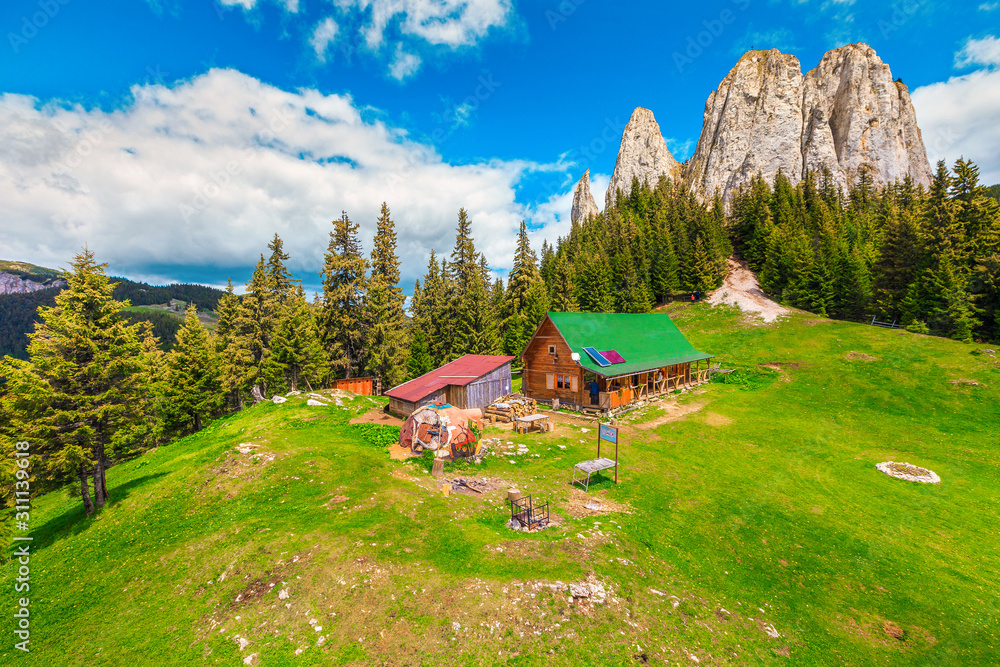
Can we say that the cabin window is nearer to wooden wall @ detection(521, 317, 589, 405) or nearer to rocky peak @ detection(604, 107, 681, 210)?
wooden wall @ detection(521, 317, 589, 405)

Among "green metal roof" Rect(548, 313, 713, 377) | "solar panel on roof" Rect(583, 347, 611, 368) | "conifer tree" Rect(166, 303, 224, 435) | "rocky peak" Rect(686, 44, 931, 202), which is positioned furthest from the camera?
"rocky peak" Rect(686, 44, 931, 202)

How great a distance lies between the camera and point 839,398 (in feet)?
103

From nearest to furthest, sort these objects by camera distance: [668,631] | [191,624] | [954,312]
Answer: [191,624]
[668,631]
[954,312]

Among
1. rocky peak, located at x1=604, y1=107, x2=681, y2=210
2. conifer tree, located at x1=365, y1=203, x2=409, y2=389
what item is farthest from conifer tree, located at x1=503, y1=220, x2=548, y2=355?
rocky peak, located at x1=604, y1=107, x2=681, y2=210

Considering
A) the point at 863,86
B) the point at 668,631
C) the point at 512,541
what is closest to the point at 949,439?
the point at 668,631

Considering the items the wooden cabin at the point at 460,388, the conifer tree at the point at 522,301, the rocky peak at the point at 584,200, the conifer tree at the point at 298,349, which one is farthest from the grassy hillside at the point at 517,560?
the rocky peak at the point at 584,200

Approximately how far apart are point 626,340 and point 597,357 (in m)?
6.73

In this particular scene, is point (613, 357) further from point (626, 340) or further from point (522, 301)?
point (522, 301)

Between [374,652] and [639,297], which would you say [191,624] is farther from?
[639,297]

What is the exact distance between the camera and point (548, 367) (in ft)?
107

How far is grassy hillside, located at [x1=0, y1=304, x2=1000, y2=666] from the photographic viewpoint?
26.6 feet

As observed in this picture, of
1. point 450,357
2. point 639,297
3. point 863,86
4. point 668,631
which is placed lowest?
point 668,631

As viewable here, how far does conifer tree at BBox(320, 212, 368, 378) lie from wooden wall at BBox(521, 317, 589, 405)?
18.9m

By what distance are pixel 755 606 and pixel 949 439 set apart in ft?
83.6
